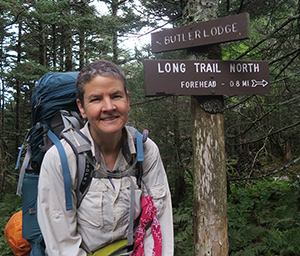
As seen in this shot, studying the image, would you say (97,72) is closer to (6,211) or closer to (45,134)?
(45,134)

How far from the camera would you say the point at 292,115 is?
269 inches

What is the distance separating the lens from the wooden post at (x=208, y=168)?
2.85 metres

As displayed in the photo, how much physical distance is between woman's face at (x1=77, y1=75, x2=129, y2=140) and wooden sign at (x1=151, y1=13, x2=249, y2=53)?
146cm

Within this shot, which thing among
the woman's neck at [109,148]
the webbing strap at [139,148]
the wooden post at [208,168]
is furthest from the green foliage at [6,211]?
the webbing strap at [139,148]

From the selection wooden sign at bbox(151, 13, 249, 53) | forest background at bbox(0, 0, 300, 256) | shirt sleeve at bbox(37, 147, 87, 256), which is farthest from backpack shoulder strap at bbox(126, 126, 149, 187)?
forest background at bbox(0, 0, 300, 256)

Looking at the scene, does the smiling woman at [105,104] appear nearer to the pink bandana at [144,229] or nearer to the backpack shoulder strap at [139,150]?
the backpack shoulder strap at [139,150]

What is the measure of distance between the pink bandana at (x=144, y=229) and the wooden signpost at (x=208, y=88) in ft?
4.03

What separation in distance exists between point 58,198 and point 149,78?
159 cm

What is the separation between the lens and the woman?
1537mm

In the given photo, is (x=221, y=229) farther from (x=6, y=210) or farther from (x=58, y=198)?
(x=6, y=210)

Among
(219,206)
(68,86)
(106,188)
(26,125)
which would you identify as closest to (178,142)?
(219,206)

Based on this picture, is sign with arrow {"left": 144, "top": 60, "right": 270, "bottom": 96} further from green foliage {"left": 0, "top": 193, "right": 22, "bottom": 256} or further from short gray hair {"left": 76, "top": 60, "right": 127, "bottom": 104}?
green foliage {"left": 0, "top": 193, "right": 22, "bottom": 256}

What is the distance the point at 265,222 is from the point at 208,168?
13.8ft

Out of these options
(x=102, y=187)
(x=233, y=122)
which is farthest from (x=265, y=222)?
(x=102, y=187)
